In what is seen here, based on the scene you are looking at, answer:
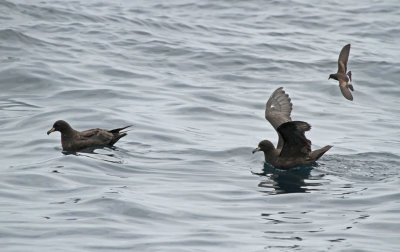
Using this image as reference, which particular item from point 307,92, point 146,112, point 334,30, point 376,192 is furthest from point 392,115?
point 334,30

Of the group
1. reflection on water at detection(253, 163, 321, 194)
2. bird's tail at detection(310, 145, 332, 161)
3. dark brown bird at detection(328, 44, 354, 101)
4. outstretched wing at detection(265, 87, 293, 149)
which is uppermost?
dark brown bird at detection(328, 44, 354, 101)

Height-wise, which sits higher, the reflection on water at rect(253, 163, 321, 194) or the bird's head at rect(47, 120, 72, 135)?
the bird's head at rect(47, 120, 72, 135)

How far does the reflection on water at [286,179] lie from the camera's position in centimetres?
1098

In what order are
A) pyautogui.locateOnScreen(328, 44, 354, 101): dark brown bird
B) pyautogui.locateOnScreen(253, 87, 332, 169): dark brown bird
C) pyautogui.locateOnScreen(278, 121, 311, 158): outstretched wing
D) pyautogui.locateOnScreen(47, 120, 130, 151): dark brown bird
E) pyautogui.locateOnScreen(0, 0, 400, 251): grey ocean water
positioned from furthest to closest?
pyautogui.locateOnScreen(328, 44, 354, 101): dark brown bird
pyautogui.locateOnScreen(47, 120, 130, 151): dark brown bird
pyautogui.locateOnScreen(253, 87, 332, 169): dark brown bird
pyautogui.locateOnScreen(278, 121, 311, 158): outstretched wing
pyautogui.locateOnScreen(0, 0, 400, 251): grey ocean water

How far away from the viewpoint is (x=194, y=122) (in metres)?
15.0

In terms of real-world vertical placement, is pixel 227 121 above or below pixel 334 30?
below

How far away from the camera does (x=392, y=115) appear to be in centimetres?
1644

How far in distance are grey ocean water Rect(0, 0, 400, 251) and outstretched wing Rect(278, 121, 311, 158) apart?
1.08 ft

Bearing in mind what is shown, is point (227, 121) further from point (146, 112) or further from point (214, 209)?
point (214, 209)

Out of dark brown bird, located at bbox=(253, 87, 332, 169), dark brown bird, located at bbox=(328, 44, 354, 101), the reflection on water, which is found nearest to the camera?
the reflection on water

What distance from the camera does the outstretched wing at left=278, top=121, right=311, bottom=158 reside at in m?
11.7

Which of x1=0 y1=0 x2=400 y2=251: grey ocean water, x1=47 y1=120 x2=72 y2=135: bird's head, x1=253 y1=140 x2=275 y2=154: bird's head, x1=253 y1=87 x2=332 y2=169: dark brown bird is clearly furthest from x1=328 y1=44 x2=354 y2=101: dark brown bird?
x1=47 y1=120 x2=72 y2=135: bird's head

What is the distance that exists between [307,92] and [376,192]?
7.33 metres

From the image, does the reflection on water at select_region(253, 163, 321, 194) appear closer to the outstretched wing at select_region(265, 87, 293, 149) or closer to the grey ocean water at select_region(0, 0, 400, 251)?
the grey ocean water at select_region(0, 0, 400, 251)
